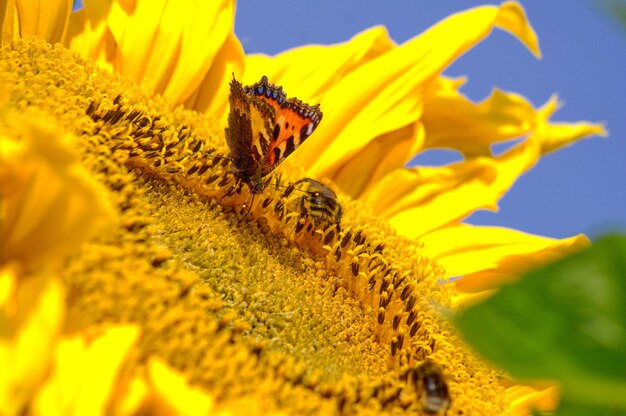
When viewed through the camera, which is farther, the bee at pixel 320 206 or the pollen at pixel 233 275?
the bee at pixel 320 206

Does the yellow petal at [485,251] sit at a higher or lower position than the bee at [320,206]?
higher

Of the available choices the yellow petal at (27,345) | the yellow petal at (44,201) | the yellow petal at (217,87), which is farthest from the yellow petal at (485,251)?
the yellow petal at (27,345)

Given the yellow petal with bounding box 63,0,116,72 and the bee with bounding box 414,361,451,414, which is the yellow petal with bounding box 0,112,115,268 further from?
the yellow petal with bounding box 63,0,116,72

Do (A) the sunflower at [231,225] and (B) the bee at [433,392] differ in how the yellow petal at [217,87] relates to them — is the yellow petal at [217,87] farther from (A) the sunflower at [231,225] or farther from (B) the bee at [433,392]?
(B) the bee at [433,392]

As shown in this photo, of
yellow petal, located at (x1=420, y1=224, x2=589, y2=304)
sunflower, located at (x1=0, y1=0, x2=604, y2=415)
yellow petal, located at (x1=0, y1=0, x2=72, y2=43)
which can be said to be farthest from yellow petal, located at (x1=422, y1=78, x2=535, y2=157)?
yellow petal, located at (x1=0, y1=0, x2=72, y2=43)

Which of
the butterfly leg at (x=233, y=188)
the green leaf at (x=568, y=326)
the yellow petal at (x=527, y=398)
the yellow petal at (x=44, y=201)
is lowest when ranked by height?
the green leaf at (x=568, y=326)

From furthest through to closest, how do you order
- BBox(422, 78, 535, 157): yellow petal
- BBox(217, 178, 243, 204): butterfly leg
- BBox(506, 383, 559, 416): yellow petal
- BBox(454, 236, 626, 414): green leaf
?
1. BBox(422, 78, 535, 157): yellow petal
2. BBox(217, 178, 243, 204): butterfly leg
3. BBox(506, 383, 559, 416): yellow petal
4. BBox(454, 236, 626, 414): green leaf

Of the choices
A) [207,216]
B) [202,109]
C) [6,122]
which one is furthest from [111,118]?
[202,109]
